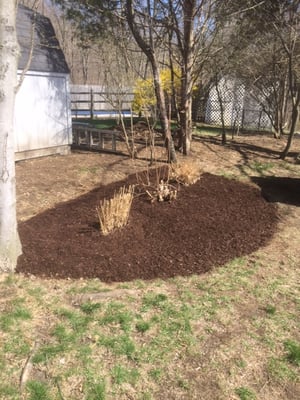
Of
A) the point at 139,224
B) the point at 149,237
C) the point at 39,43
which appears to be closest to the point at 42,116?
the point at 39,43

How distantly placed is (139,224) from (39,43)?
637 centimetres

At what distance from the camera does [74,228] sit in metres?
4.64

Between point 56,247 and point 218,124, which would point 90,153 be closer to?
point 56,247

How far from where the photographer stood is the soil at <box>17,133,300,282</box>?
3891 mm

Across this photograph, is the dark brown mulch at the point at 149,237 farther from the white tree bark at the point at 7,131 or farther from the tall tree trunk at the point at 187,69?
the tall tree trunk at the point at 187,69

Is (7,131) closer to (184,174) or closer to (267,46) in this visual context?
(184,174)

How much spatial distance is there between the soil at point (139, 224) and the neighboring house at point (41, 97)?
1.16m

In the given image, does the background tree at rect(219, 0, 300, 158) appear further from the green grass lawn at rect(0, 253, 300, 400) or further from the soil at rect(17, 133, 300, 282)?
the green grass lawn at rect(0, 253, 300, 400)

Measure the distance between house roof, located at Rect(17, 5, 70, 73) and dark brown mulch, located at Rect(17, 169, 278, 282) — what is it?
4487 millimetres

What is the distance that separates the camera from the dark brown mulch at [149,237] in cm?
384

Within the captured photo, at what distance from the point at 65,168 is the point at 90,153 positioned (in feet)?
5.56

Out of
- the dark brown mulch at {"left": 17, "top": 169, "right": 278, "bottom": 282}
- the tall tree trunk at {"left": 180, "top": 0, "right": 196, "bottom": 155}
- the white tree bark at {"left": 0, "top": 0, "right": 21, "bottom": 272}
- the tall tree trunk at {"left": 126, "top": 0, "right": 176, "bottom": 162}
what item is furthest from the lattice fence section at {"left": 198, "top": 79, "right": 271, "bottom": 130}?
the white tree bark at {"left": 0, "top": 0, "right": 21, "bottom": 272}

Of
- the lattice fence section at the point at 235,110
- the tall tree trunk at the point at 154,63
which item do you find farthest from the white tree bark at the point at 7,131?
the lattice fence section at the point at 235,110

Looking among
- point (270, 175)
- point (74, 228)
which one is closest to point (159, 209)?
point (74, 228)
